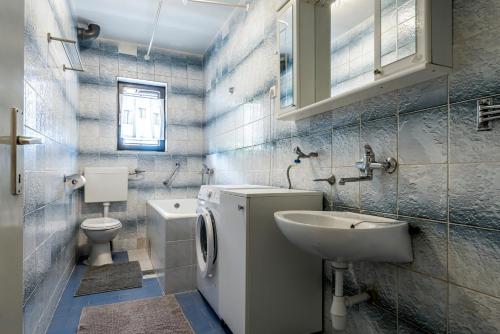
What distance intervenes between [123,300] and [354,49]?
8.36 ft

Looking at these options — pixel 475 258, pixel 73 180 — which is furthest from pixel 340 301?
pixel 73 180

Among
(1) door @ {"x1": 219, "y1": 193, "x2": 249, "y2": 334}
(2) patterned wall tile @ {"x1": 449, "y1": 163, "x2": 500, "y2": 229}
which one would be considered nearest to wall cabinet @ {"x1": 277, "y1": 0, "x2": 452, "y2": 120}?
(2) patterned wall tile @ {"x1": 449, "y1": 163, "x2": 500, "y2": 229}

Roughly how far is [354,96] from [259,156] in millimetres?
1293

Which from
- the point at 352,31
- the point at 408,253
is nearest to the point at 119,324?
the point at 408,253

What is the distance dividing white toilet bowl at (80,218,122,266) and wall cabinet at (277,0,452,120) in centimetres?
226

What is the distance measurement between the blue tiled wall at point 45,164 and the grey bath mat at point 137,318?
0.93 ft

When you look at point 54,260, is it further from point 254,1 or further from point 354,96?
point 254,1

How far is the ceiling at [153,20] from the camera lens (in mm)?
2928

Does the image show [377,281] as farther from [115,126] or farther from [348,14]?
[115,126]

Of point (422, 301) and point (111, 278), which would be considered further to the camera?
point (111, 278)

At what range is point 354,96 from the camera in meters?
1.38

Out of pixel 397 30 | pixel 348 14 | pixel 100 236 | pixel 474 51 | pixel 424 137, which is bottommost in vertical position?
pixel 100 236

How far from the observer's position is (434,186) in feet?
3.79

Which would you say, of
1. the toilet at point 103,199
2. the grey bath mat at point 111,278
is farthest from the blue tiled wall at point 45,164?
the toilet at point 103,199
